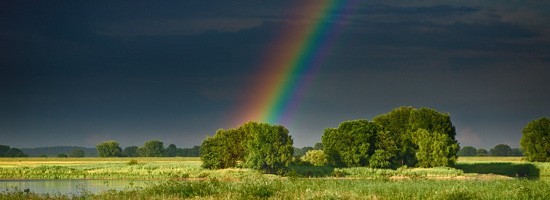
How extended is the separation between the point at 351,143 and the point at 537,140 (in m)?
46.4

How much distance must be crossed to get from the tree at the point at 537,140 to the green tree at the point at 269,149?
60297 millimetres

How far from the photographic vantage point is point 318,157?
137m

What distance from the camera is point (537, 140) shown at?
155000mm

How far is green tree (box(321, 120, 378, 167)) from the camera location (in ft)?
416

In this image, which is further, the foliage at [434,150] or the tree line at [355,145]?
the foliage at [434,150]

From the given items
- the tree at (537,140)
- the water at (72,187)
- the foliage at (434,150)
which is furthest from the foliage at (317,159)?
the water at (72,187)

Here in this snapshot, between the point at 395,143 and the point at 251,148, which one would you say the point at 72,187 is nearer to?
the point at 251,148

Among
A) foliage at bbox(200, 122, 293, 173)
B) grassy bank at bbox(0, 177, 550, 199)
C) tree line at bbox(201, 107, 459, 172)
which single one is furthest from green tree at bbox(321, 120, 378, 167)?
grassy bank at bbox(0, 177, 550, 199)

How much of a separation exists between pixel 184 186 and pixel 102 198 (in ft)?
23.1

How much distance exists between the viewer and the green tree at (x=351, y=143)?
12681 cm

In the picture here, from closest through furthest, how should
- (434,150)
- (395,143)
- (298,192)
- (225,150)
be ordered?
(298,192), (225,150), (434,150), (395,143)

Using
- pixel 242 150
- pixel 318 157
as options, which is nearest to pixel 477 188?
pixel 242 150

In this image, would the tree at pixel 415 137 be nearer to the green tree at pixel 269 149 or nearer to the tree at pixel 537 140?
the green tree at pixel 269 149

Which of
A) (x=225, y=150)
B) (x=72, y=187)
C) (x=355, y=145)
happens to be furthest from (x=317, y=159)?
(x=72, y=187)
